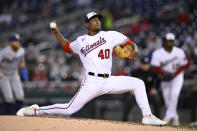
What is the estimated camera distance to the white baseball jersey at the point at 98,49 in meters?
6.85

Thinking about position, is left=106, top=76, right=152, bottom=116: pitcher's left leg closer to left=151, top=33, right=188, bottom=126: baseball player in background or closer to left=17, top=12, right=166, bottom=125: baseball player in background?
left=17, top=12, right=166, bottom=125: baseball player in background

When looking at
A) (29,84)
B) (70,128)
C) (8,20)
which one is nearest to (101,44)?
(70,128)

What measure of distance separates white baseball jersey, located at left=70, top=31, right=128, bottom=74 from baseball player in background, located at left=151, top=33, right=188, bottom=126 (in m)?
3.15

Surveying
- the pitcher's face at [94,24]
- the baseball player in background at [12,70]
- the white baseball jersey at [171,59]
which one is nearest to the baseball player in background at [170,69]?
the white baseball jersey at [171,59]

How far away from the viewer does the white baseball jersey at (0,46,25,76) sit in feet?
33.9

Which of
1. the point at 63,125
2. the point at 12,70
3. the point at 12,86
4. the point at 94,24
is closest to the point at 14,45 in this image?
the point at 12,70

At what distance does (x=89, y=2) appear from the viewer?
67.5 feet

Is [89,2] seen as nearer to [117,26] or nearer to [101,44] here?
[117,26]

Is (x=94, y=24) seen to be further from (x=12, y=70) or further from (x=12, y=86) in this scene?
(x=12, y=86)

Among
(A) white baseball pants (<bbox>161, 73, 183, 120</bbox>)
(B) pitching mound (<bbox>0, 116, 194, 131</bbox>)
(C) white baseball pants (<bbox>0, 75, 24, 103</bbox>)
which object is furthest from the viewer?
(C) white baseball pants (<bbox>0, 75, 24, 103</bbox>)

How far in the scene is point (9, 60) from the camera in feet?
34.1

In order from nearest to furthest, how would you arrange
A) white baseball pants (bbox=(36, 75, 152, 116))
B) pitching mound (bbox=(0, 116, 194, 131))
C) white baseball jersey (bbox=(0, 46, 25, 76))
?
pitching mound (bbox=(0, 116, 194, 131)), white baseball pants (bbox=(36, 75, 152, 116)), white baseball jersey (bbox=(0, 46, 25, 76))

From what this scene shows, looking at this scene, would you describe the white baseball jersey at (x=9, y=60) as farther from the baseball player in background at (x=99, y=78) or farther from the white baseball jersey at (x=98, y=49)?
the white baseball jersey at (x=98, y=49)

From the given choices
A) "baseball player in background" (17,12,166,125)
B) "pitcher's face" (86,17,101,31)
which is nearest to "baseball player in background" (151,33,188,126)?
"baseball player in background" (17,12,166,125)
